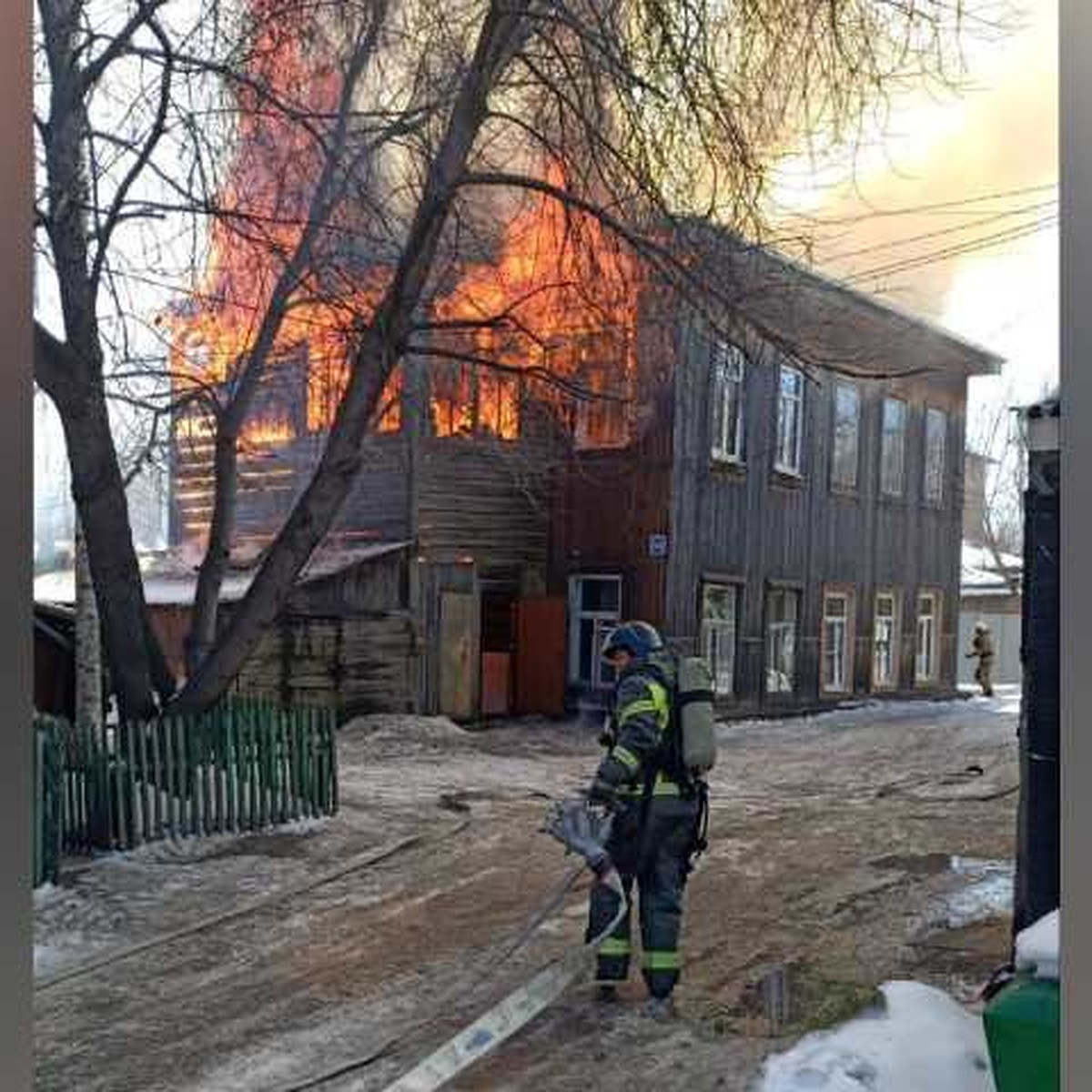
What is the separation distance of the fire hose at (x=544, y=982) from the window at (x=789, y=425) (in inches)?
32.5

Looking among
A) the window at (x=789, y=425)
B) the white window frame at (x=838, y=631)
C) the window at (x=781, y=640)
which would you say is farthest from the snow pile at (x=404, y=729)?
the window at (x=789, y=425)

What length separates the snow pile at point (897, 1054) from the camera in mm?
2264

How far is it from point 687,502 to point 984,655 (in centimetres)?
66

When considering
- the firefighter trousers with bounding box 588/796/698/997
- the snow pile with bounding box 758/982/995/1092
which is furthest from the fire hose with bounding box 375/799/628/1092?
the snow pile with bounding box 758/982/995/1092

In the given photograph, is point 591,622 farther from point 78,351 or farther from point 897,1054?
point 78,351

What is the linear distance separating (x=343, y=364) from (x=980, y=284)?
1.34 meters

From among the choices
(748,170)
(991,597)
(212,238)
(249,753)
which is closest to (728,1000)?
(991,597)

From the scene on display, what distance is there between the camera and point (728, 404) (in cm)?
261

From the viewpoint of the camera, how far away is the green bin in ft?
6.92

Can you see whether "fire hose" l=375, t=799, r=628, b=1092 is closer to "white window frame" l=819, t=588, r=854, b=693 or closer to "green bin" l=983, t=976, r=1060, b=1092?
"white window frame" l=819, t=588, r=854, b=693

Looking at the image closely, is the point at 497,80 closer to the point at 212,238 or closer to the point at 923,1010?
the point at 212,238

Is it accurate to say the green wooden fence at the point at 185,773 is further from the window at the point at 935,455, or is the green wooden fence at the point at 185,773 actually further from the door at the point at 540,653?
the window at the point at 935,455

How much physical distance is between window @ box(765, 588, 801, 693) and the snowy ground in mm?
92

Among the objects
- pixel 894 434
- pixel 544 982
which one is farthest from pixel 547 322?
pixel 544 982
